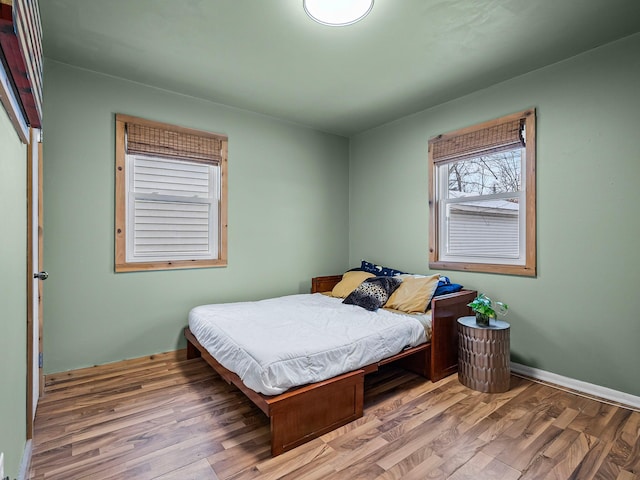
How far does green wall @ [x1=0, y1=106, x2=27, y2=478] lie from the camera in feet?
3.68

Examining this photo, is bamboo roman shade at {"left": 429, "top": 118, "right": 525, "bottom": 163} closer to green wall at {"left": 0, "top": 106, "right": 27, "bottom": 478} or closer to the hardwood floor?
the hardwood floor

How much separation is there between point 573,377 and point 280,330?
7.54ft

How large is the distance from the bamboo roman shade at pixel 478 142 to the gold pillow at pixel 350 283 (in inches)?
57.5

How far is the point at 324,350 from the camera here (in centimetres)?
205

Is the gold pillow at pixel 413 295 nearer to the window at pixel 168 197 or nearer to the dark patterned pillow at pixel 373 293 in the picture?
the dark patterned pillow at pixel 373 293

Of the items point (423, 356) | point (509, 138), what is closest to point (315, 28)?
point (509, 138)

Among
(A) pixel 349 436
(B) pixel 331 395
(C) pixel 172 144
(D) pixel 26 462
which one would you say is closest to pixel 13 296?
(D) pixel 26 462

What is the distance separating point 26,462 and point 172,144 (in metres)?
2.53

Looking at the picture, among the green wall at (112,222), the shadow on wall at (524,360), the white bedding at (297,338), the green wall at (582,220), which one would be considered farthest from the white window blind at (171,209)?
the shadow on wall at (524,360)

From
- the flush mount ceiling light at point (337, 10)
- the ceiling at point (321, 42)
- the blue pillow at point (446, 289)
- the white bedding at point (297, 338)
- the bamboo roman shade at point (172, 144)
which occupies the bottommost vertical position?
the white bedding at point (297, 338)

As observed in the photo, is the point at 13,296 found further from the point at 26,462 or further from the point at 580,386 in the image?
the point at 580,386

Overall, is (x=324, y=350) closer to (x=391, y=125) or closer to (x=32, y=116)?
(x=32, y=116)

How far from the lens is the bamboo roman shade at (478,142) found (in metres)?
2.88

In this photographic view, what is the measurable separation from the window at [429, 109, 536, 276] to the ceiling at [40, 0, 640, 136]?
1.63ft
